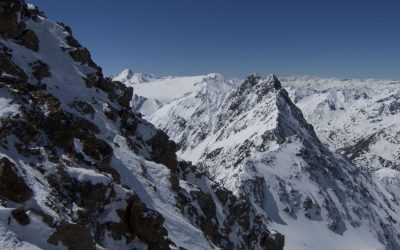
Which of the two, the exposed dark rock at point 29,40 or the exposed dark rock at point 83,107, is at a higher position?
the exposed dark rock at point 29,40

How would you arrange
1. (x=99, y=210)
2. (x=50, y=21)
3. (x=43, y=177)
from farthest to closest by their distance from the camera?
(x=50, y=21) < (x=99, y=210) < (x=43, y=177)

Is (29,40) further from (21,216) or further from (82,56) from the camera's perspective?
(21,216)

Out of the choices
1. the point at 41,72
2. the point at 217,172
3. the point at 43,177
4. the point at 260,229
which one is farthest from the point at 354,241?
the point at 43,177

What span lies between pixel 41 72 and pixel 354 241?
453 ft

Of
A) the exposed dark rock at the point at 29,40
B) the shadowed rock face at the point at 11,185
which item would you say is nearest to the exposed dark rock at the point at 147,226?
the shadowed rock face at the point at 11,185

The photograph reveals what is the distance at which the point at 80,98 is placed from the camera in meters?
63.9

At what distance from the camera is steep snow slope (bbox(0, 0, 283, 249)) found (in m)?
33.8

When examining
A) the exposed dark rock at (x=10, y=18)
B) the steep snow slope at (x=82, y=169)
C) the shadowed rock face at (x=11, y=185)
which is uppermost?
the exposed dark rock at (x=10, y=18)

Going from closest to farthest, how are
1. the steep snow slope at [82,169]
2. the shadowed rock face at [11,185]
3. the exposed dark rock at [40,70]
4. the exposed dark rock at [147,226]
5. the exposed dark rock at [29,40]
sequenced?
1. the shadowed rock face at [11,185]
2. the steep snow slope at [82,169]
3. the exposed dark rock at [147,226]
4. the exposed dark rock at [40,70]
5. the exposed dark rock at [29,40]

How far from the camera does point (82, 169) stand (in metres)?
43.5

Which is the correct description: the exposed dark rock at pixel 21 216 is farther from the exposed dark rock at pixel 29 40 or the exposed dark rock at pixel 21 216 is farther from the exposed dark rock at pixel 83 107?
the exposed dark rock at pixel 29 40

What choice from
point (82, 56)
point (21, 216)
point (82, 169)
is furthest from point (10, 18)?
point (21, 216)

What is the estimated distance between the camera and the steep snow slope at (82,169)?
111ft

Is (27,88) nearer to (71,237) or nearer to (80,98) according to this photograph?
(80,98)
